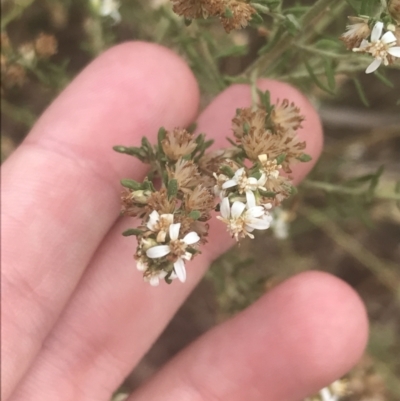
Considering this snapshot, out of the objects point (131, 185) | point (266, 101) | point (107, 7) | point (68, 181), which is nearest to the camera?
point (131, 185)

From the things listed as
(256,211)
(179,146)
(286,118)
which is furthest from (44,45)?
(256,211)

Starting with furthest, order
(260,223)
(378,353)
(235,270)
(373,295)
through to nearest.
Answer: (373,295), (378,353), (235,270), (260,223)

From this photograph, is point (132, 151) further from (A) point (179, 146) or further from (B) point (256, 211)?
(B) point (256, 211)

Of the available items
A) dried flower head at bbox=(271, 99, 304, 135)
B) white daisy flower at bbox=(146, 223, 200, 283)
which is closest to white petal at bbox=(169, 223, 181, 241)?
white daisy flower at bbox=(146, 223, 200, 283)

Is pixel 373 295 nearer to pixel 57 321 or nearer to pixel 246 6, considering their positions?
pixel 57 321

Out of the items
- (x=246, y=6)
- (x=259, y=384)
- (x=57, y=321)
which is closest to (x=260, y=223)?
(x=246, y=6)

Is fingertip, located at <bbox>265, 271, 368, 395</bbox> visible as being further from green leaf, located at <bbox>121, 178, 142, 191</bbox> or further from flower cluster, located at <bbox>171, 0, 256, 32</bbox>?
flower cluster, located at <bbox>171, 0, 256, 32</bbox>
